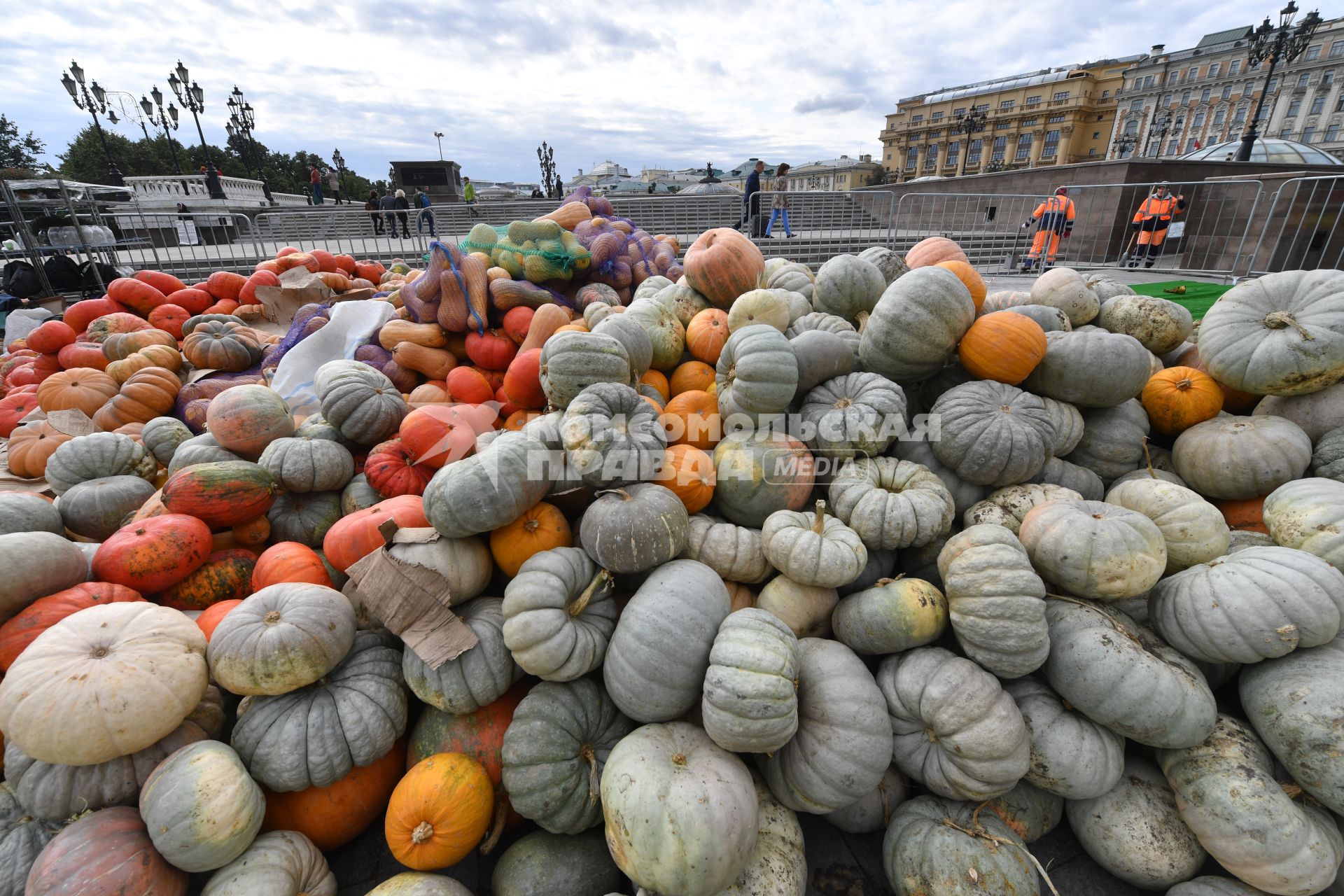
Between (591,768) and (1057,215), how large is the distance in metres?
14.5

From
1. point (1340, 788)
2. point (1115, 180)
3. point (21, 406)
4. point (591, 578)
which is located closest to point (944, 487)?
point (1340, 788)

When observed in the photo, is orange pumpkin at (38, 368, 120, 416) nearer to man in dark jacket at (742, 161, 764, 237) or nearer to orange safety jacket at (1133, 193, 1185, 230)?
man in dark jacket at (742, 161, 764, 237)

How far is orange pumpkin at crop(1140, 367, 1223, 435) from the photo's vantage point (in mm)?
3250

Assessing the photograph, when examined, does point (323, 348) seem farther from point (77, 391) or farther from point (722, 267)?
point (722, 267)

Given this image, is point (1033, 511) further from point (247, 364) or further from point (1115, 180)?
point (1115, 180)

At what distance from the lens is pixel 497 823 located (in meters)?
2.27

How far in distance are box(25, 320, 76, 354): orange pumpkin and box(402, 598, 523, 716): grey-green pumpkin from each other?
282 inches

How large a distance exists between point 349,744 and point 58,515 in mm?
2394

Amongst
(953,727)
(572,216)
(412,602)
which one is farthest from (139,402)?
(953,727)

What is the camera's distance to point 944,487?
2830 mm

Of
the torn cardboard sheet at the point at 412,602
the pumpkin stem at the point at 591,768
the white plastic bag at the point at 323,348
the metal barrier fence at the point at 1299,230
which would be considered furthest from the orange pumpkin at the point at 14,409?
the metal barrier fence at the point at 1299,230

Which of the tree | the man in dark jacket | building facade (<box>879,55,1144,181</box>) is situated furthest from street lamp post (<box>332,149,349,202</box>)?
building facade (<box>879,55,1144,181</box>)

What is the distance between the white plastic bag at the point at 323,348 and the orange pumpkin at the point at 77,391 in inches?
66.8

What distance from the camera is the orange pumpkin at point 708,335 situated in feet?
13.0
